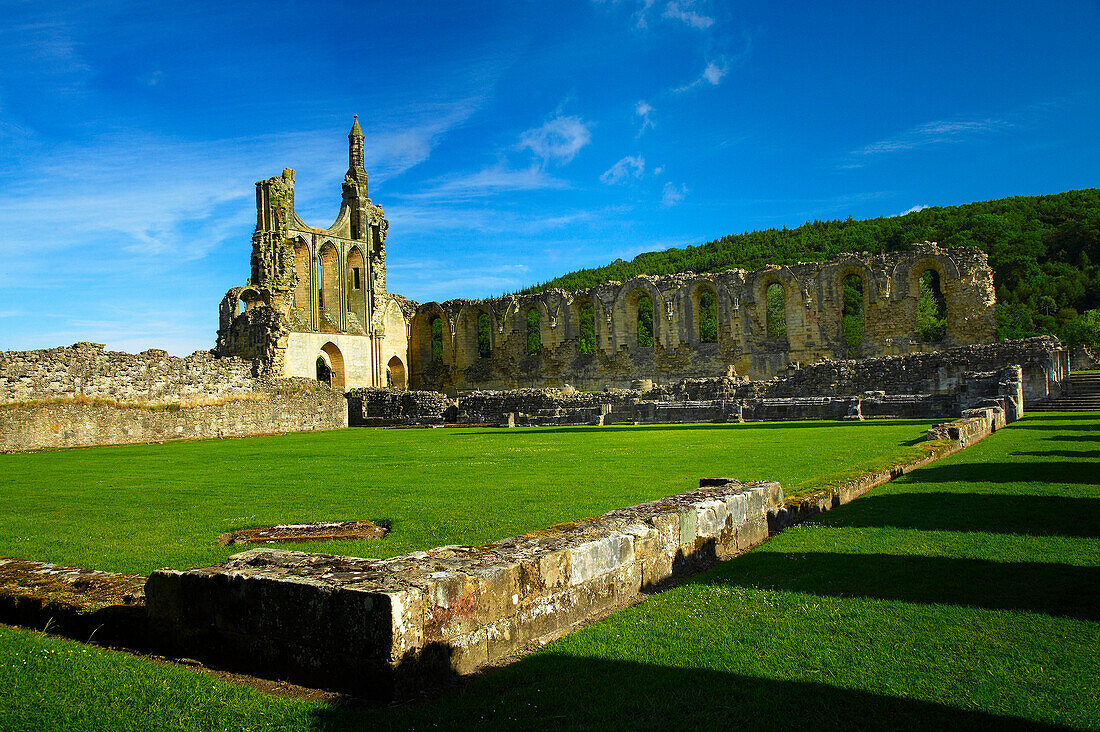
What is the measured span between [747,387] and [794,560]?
21077mm

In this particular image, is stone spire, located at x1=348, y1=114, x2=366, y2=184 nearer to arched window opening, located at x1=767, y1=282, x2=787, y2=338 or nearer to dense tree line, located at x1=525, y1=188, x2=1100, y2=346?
dense tree line, located at x1=525, y1=188, x2=1100, y2=346

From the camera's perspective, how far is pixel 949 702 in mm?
2652

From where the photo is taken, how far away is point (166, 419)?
21078 millimetres

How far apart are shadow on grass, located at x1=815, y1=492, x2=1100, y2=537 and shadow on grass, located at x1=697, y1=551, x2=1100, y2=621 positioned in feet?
3.29

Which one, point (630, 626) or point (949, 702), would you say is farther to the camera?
point (630, 626)

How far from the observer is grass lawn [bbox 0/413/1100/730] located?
8.48 feet

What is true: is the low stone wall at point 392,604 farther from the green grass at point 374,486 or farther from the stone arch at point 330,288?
the stone arch at point 330,288

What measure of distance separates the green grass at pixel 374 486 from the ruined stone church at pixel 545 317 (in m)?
16.5

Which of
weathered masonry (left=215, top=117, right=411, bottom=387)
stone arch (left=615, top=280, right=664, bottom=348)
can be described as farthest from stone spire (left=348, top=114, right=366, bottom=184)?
stone arch (left=615, top=280, right=664, bottom=348)

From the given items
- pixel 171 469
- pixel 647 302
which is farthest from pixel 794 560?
pixel 647 302

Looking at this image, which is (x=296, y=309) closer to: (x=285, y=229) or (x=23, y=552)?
(x=285, y=229)

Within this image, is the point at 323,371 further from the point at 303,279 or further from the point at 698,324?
the point at 698,324

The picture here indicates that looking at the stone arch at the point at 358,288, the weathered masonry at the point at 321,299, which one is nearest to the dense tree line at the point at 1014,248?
the weathered masonry at the point at 321,299

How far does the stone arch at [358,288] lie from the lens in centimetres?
3938
